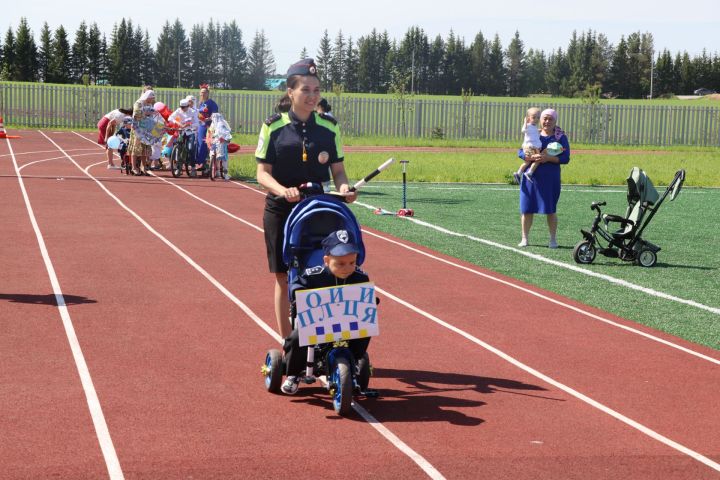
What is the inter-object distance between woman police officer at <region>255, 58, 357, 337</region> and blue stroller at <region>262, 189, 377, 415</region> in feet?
0.95

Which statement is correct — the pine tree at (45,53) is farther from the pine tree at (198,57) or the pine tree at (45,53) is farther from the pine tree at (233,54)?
the pine tree at (233,54)

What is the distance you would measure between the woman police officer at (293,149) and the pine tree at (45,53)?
120322 mm

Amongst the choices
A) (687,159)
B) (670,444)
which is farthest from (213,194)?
(687,159)

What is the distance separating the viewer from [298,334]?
6637 millimetres

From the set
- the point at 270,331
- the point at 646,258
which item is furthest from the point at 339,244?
the point at 646,258

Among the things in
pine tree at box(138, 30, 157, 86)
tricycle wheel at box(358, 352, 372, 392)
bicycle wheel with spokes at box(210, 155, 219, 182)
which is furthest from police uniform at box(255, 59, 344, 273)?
pine tree at box(138, 30, 157, 86)

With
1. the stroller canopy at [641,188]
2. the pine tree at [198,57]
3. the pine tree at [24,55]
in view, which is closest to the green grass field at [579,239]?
the stroller canopy at [641,188]

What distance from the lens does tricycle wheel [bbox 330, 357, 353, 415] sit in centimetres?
641

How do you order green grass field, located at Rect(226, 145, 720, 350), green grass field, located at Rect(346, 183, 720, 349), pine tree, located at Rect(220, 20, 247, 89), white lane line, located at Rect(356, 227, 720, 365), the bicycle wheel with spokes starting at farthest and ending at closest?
pine tree, located at Rect(220, 20, 247, 89) → the bicycle wheel with spokes → green grass field, located at Rect(226, 145, 720, 350) → green grass field, located at Rect(346, 183, 720, 349) → white lane line, located at Rect(356, 227, 720, 365)

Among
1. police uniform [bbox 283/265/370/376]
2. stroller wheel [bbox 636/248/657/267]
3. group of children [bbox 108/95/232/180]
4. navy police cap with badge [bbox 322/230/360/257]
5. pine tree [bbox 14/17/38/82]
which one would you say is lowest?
stroller wheel [bbox 636/248/657/267]

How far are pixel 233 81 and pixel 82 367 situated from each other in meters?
173

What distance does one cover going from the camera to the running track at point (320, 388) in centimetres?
569

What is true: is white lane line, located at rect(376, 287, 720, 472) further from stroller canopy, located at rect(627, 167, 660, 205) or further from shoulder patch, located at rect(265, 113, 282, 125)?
stroller canopy, located at rect(627, 167, 660, 205)

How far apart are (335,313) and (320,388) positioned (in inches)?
34.2
